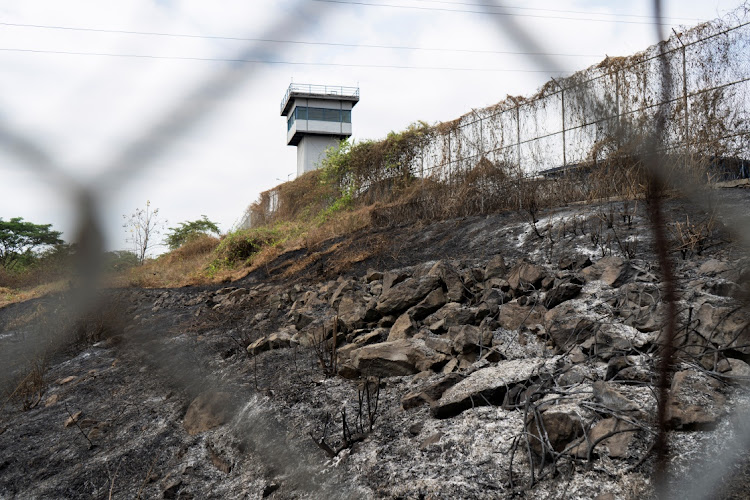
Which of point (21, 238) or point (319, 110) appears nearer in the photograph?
point (21, 238)

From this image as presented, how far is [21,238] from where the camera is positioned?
79 cm

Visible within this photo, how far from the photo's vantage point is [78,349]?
3.55 metres

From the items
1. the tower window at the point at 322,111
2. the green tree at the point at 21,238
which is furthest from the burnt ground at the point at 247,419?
the tower window at the point at 322,111

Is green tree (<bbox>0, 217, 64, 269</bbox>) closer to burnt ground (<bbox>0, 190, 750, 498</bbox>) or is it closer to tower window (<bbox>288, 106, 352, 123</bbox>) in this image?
burnt ground (<bbox>0, 190, 750, 498</bbox>)

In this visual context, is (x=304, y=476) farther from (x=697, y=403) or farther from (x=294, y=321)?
(x=294, y=321)

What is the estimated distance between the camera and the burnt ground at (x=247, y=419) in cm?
137

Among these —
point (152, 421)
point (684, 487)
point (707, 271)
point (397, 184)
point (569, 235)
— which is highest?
point (397, 184)

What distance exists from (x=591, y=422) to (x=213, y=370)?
82.5 inches

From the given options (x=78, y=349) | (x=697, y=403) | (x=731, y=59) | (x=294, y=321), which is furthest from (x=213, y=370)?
(x=731, y=59)

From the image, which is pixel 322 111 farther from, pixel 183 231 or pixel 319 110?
pixel 183 231

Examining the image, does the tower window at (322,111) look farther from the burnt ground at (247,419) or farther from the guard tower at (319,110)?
the burnt ground at (247,419)

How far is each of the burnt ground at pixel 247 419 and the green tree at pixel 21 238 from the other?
0.28ft

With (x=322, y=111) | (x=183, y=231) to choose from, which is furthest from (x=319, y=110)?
(x=183, y=231)

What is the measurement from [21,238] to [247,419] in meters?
1.68
